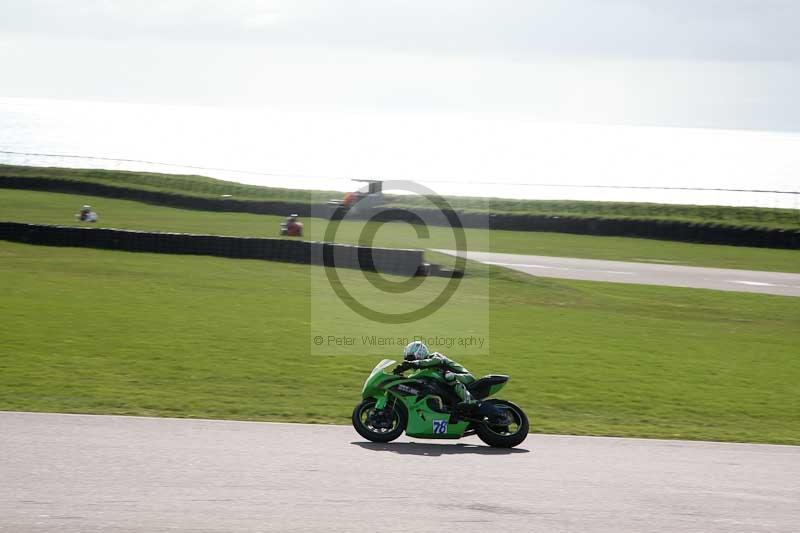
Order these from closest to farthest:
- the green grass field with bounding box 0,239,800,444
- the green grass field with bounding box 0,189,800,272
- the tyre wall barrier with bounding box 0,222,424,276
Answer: the green grass field with bounding box 0,239,800,444
the tyre wall barrier with bounding box 0,222,424,276
the green grass field with bounding box 0,189,800,272

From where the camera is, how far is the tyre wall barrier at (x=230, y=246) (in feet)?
87.7

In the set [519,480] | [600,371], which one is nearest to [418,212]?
[600,371]

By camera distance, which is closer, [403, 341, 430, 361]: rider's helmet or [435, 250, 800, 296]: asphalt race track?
[403, 341, 430, 361]: rider's helmet

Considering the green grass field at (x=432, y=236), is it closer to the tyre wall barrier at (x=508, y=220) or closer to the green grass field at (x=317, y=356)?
the tyre wall barrier at (x=508, y=220)

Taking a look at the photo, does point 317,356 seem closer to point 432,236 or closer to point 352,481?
point 352,481

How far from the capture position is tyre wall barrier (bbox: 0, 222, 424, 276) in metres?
26.7

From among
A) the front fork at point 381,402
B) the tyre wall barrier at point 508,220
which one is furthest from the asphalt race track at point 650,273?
the front fork at point 381,402

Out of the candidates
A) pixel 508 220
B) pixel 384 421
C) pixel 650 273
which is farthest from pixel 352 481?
pixel 508 220

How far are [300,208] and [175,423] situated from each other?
38761mm

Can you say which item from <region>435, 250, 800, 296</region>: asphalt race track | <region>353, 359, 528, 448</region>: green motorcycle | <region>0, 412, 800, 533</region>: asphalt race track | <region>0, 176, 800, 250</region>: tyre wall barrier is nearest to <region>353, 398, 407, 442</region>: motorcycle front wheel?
<region>353, 359, 528, 448</region>: green motorcycle

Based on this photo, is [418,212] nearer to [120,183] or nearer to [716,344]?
[120,183]

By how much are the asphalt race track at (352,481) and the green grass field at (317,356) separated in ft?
5.34

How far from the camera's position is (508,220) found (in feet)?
153

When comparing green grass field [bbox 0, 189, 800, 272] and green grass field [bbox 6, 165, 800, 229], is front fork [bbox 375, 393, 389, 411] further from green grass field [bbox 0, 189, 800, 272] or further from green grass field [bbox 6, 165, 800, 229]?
green grass field [bbox 6, 165, 800, 229]
